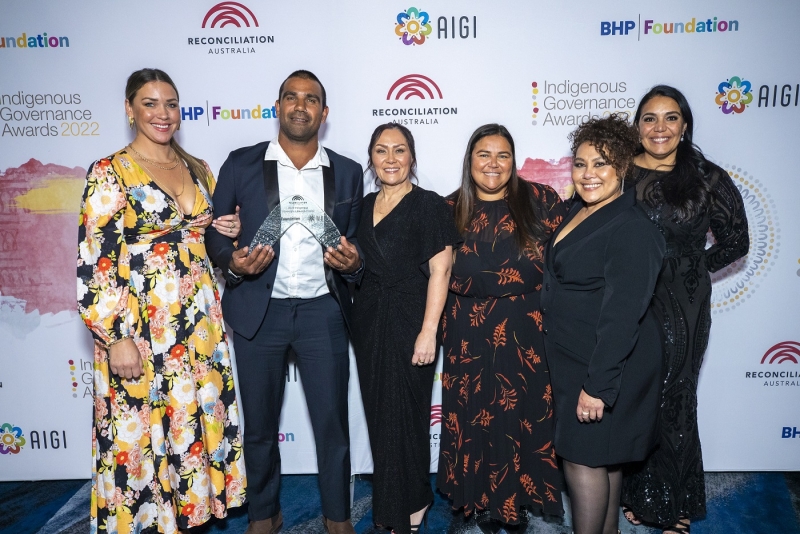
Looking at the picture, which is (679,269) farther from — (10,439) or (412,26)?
(10,439)

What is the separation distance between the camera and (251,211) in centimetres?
220

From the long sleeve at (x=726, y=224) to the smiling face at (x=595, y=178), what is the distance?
70 centimetres

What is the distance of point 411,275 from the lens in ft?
7.25

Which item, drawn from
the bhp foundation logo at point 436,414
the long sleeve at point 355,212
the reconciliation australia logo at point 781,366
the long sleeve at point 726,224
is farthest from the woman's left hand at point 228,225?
the reconciliation australia logo at point 781,366

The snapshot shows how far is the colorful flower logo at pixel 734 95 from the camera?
272 centimetres

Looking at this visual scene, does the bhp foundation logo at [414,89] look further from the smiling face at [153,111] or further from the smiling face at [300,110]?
the smiling face at [153,111]

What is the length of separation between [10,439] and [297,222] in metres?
2.29

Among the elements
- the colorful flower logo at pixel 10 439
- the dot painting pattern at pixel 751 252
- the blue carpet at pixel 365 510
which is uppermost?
the dot painting pattern at pixel 751 252

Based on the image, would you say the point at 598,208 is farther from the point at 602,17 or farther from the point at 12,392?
the point at 12,392

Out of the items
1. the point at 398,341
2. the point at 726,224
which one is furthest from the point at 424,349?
the point at 726,224

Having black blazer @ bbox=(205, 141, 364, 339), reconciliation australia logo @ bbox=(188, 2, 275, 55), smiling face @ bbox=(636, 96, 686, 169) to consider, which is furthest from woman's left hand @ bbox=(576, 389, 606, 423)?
reconciliation australia logo @ bbox=(188, 2, 275, 55)

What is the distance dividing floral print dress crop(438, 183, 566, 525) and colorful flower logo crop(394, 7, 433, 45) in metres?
1.00

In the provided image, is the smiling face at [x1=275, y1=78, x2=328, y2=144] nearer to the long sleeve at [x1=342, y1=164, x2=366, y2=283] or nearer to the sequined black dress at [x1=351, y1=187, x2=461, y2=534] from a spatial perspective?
the long sleeve at [x1=342, y1=164, x2=366, y2=283]

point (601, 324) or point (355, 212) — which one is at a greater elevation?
point (355, 212)
